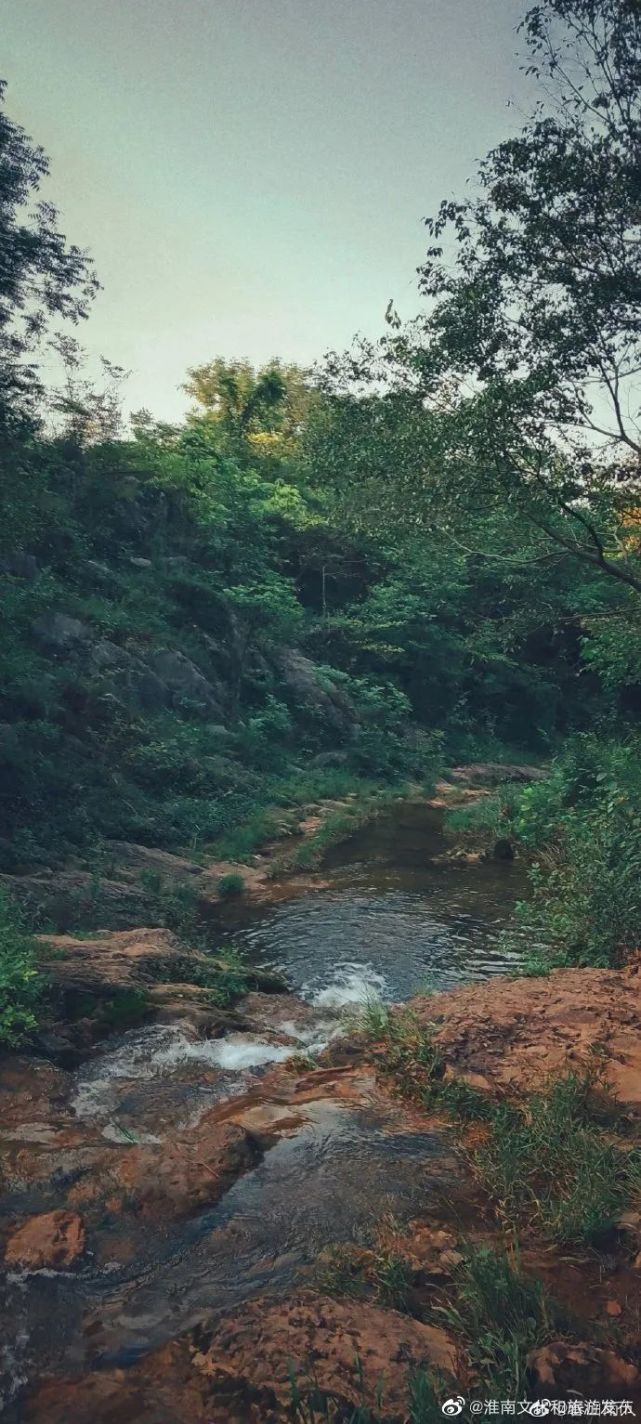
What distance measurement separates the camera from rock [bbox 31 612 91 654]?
63.2 feet

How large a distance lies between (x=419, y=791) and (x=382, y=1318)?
20592 millimetres

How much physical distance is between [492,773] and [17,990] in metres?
23.1

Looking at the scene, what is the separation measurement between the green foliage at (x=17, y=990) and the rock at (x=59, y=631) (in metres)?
12.6

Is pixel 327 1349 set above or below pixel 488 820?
below

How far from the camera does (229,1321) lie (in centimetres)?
365

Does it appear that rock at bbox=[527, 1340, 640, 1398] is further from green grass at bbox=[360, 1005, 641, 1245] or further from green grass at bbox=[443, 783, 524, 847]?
green grass at bbox=[443, 783, 524, 847]

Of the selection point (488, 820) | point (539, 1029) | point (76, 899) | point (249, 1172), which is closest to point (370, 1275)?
point (249, 1172)

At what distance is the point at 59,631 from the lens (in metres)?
19.7

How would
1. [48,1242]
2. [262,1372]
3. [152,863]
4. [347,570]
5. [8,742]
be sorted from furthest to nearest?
[347,570] → [152,863] → [8,742] → [48,1242] → [262,1372]

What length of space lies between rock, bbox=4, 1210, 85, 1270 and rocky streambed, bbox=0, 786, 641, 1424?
0.01 metres

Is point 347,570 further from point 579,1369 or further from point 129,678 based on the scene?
point 579,1369

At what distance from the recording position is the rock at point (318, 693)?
27266 mm

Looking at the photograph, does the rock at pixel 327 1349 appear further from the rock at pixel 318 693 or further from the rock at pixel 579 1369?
the rock at pixel 318 693

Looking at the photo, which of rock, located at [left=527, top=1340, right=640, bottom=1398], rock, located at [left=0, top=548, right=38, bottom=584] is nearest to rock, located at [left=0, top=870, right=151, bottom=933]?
rock, located at [left=527, top=1340, right=640, bottom=1398]
